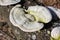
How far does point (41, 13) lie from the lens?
1.88 m

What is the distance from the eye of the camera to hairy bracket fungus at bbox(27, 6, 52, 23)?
184 cm

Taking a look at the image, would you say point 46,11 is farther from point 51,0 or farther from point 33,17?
point 51,0

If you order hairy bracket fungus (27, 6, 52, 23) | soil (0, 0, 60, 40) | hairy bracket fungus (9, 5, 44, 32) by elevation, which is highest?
hairy bracket fungus (27, 6, 52, 23)

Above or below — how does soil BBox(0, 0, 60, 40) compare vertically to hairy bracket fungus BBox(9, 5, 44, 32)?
below

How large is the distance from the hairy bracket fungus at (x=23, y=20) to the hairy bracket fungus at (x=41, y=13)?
0.04m

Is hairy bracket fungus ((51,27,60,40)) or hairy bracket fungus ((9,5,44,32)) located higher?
hairy bracket fungus ((9,5,44,32))

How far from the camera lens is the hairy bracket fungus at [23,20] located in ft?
5.88

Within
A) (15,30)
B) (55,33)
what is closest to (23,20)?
(15,30)

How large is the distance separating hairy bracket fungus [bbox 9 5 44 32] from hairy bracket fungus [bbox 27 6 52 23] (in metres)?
0.04

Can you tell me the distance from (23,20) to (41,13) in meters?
0.15

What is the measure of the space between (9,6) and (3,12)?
71mm

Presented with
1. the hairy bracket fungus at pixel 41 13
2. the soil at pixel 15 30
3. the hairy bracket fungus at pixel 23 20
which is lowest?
the soil at pixel 15 30

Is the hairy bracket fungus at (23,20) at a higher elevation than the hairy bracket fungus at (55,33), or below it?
higher

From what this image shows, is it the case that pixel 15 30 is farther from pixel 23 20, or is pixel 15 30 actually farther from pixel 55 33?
pixel 55 33
